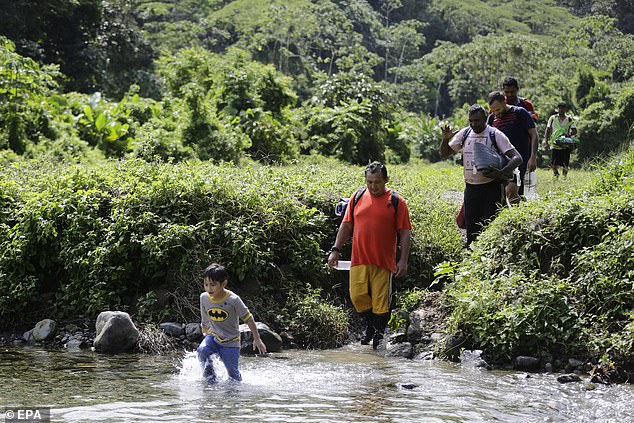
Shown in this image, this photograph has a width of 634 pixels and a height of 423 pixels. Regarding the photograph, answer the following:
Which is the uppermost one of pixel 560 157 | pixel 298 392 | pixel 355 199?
pixel 560 157

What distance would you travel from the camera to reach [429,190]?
42.4 feet

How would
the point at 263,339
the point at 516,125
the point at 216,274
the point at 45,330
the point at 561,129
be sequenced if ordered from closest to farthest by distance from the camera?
1. the point at 216,274
2. the point at 263,339
3. the point at 45,330
4. the point at 516,125
5. the point at 561,129

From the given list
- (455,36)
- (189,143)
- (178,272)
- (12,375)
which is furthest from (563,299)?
(455,36)

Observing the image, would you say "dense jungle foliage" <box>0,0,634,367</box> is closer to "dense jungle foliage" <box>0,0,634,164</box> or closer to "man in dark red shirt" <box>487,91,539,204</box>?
"dense jungle foliage" <box>0,0,634,164</box>

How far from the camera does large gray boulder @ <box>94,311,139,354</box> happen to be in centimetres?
895

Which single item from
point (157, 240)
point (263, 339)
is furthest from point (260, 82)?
point (263, 339)

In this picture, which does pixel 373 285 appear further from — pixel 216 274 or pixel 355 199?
pixel 216 274

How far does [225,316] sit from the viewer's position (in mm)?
7367

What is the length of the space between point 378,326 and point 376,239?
107 cm

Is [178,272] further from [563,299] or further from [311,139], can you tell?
[311,139]

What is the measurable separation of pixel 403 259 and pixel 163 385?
2893 millimetres

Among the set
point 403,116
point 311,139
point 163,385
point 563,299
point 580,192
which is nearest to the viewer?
point 163,385

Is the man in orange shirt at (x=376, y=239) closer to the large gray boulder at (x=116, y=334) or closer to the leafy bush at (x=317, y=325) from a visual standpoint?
the leafy bush at (x=317, y=325)

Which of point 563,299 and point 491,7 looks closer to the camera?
point 563,299
